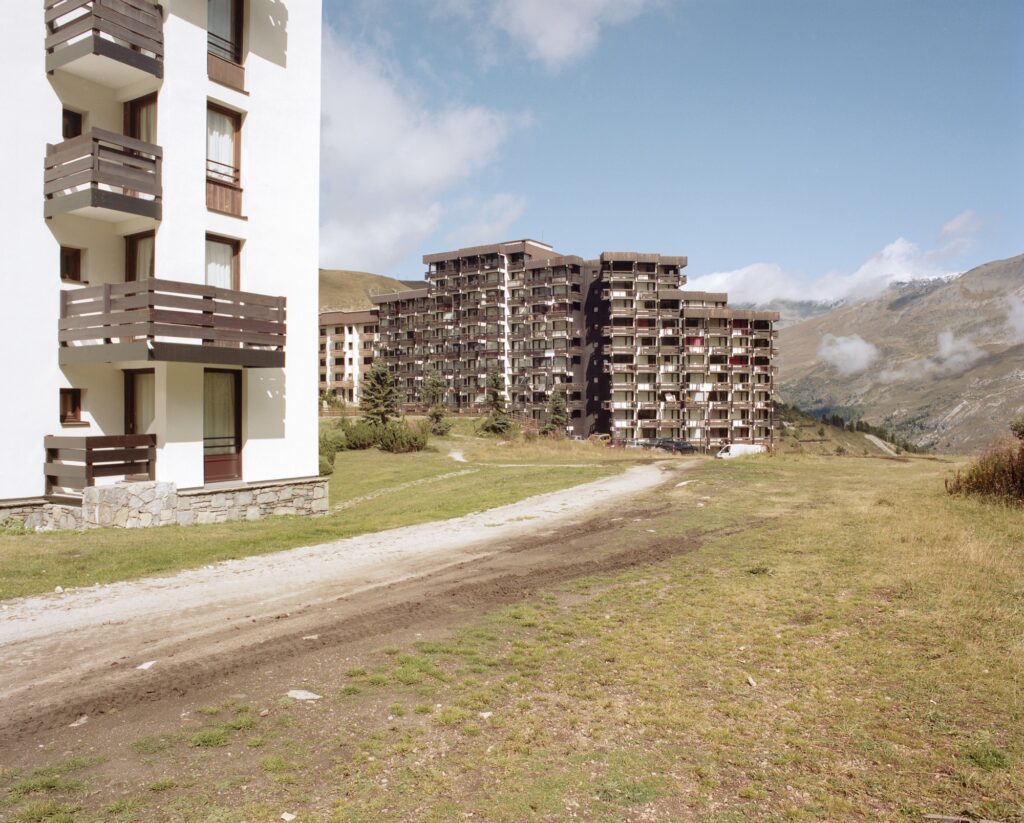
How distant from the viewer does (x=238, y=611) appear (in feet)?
32.0

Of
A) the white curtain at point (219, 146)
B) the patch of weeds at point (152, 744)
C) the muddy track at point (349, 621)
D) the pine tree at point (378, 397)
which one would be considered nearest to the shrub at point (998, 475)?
the muddy track at point (349, 621)

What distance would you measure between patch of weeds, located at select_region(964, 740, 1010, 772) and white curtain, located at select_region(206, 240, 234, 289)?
20.0 metres

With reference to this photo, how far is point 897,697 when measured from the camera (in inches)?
277

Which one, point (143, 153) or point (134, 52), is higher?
point (134, 52)

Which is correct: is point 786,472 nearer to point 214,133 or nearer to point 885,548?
point 885,548

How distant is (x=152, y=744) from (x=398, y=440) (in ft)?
140

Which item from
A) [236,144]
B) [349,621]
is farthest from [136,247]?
[349,621]

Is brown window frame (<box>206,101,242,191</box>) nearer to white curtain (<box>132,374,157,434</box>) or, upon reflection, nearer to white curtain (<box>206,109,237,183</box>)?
white curtain (<box>206,109,237,183</box>)

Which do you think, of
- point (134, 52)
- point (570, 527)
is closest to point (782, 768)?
point (570, 527)

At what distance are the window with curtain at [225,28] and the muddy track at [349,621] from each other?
16.9m

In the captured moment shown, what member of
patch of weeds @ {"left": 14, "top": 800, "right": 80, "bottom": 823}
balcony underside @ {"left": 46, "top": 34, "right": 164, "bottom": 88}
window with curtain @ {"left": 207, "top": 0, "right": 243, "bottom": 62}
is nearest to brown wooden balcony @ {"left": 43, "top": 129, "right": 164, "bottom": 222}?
balcony underside @ {"left": 46, "top": 34, "right": 164, "bottom": 88}

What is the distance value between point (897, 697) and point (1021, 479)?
17.3 metres

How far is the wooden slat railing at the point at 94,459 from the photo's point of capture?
58.0 ft

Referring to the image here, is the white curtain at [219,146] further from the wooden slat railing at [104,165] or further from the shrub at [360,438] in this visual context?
the shrub at [360,438]
